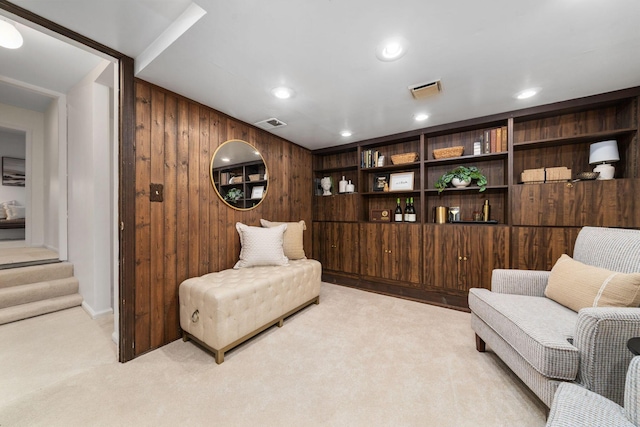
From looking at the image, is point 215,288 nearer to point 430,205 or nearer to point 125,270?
point 125,270

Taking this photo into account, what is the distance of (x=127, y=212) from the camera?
1686 mm

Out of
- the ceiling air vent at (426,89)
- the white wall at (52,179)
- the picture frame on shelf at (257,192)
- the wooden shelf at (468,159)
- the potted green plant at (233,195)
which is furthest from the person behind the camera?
the white wall at (52,179)

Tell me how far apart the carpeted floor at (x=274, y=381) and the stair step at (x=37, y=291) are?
313mm

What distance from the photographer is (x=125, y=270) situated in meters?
1.68

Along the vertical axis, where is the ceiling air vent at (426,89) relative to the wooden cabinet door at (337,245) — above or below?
above

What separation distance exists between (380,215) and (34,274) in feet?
14.2

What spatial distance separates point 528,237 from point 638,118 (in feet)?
4.34

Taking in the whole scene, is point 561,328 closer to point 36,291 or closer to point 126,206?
point 126,206

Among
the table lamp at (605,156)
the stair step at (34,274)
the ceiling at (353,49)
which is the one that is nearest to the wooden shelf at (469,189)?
the table lamp at (605,156)

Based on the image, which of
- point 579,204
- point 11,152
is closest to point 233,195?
point 579,204

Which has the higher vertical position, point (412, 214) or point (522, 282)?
point (412, 214)

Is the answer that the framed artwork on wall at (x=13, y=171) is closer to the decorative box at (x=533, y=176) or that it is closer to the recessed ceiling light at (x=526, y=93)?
the recessed ceiling light at (x=526, y=93)

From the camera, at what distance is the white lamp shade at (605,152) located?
2.09 m

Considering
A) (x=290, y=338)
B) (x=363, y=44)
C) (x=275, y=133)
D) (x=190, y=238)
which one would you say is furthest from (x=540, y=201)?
(x=190, y=238)
